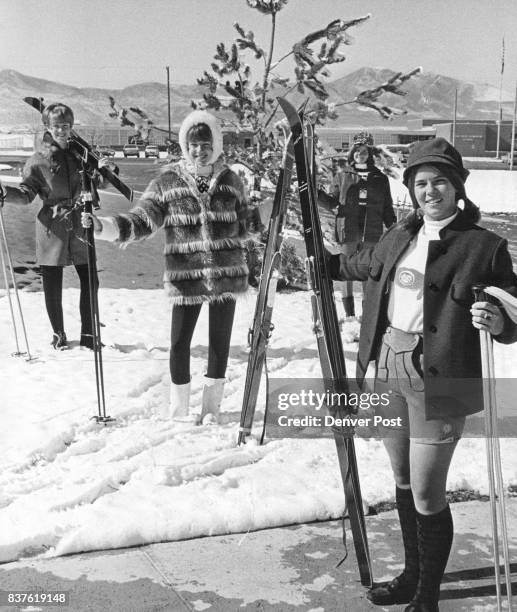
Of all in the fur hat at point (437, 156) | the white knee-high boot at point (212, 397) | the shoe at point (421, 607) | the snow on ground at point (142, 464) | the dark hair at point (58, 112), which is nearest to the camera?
the fur hat at point (437, 156)

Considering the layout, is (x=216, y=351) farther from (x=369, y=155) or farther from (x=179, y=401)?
(x=369, y=155)

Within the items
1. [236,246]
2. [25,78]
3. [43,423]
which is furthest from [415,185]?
[25,78]

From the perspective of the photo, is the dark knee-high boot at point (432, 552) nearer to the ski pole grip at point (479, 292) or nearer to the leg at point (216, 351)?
the ski pole grip at point (479, 292)

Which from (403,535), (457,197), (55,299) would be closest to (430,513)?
(403,535)

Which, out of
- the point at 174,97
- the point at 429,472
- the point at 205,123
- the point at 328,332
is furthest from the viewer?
the point at 174,97

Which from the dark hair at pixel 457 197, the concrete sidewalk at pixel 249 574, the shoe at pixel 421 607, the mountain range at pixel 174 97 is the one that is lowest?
the concrete sidewalk at pixel 249 574

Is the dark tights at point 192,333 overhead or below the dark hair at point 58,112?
below

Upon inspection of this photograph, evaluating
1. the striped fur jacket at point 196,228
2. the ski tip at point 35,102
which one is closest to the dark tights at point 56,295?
the ski tip at point 35,102

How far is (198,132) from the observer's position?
334 centimetres

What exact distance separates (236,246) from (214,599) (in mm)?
1741

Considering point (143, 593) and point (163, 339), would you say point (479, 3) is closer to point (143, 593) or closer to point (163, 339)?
point (163, 339)

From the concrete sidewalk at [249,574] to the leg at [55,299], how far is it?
255 cm

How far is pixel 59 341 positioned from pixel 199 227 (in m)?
1.85

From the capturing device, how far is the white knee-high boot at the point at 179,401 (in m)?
3.71
